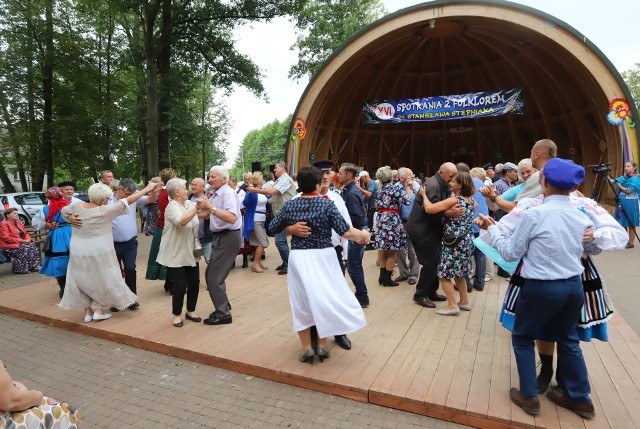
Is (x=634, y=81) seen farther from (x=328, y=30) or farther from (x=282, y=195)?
(x=282, y=195)

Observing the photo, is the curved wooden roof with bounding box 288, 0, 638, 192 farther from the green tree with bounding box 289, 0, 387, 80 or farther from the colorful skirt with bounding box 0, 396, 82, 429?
the colorful skirt with bounding box 0, 396, 82, 429

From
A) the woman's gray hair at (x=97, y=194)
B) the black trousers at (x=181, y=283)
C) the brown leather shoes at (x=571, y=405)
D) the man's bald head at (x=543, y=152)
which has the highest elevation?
the man's bald head at (x=543, y=152)

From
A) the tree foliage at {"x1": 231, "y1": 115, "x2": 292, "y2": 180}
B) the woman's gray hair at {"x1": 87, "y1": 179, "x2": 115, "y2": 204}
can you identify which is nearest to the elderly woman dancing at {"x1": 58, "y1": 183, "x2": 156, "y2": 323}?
the woman's gray hair at {"x1": 87, "y1": 179, "x2": 115, "y2": 204}

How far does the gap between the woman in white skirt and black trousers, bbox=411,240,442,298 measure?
153 cm

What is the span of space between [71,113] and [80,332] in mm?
18372

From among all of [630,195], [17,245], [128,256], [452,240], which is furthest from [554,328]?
[17,245]

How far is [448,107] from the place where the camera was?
14.0 meters

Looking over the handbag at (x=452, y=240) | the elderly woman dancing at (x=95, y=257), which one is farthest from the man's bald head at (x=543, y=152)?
the elderly woman dancing at (x=95, y=257)

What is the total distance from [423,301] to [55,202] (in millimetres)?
5244

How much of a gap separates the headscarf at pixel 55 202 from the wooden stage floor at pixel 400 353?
4.18 ft

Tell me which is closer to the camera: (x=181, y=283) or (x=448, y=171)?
(x=181, y=283)

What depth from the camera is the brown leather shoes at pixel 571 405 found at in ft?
8.48

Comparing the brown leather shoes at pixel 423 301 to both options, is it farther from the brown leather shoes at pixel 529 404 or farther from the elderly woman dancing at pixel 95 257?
the elderly woman dancing at pixel 95 257

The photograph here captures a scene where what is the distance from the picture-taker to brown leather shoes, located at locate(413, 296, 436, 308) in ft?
16.1
